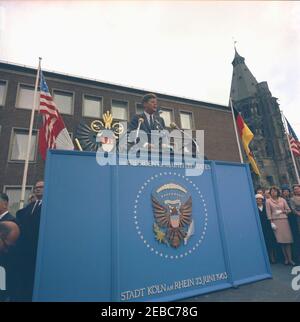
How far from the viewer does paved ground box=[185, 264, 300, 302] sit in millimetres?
3086

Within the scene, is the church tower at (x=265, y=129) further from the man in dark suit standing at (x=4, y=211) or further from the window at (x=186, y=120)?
the man in dark suit standing at (x=4, y=211)

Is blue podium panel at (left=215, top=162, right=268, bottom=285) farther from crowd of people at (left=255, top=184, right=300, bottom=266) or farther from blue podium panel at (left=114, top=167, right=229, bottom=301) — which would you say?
crowd of people at (left=255, top=184, right=300, bottom=266)

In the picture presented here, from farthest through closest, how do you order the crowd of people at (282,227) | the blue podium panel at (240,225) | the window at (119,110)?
the window at (119,110) < the crowd of people at (282,227) < the blue podium panel at (240,225)

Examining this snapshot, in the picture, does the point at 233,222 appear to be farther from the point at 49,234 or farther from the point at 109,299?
the point at 49,234

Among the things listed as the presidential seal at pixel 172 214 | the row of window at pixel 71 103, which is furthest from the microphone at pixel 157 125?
the row of window at pixel 71 103

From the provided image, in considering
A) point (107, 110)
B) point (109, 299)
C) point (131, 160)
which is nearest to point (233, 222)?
point (131, 160)

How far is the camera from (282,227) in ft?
16.7

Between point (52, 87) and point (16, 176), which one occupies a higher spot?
point (52, 87)

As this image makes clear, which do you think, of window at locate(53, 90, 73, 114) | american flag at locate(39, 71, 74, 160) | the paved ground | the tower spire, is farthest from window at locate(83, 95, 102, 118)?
the tower spire

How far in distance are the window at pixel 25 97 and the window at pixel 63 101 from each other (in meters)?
1.68

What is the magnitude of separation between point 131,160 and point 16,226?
83.3 inches

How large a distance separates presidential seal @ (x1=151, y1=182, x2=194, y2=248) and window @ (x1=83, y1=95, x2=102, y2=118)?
15.0 meters

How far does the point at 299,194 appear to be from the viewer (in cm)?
521

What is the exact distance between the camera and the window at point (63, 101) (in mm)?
16234
